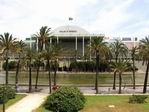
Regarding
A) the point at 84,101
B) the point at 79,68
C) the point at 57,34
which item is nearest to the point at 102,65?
the point at 79,68

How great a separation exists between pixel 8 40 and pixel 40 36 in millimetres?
12109

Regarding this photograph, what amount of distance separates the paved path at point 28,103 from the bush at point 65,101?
2.32 metres

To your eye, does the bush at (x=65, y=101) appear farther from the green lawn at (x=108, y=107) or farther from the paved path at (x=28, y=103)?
the paved path at (x=28, y=103)

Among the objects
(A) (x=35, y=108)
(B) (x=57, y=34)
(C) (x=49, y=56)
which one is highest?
(B) (x=57, y=34)

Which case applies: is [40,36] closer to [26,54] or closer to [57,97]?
[26,54]

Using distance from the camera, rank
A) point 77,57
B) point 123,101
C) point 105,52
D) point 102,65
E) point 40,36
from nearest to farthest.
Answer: point 123,101, point 105,52, point 40,36, point 102,65, point 77,57

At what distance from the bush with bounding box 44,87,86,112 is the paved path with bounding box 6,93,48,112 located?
2319 mm

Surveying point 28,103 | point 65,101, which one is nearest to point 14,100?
point 28,103

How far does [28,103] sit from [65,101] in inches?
274

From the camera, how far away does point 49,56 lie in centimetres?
7312

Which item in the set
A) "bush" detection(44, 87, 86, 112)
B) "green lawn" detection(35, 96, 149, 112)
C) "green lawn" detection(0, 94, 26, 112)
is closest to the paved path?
"green lawn" detection(0, 94, 26, 112)

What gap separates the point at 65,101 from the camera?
53969 mm

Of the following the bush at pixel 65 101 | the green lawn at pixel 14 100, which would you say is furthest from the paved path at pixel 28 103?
the bush at pixel 65 101

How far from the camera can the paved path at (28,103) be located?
175ft
